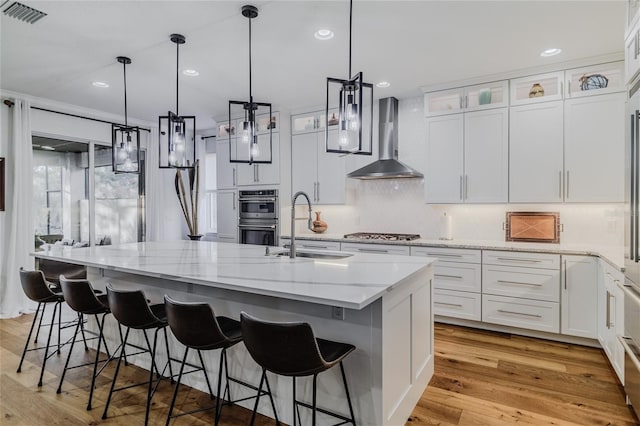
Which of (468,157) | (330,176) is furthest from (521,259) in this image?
(330,176)

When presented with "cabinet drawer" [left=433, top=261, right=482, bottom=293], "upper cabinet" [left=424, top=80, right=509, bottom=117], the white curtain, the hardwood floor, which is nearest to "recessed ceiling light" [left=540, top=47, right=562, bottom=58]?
"upper cabinet" [left=424, top=80, right=509, bottom=117]

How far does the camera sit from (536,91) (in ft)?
12.5

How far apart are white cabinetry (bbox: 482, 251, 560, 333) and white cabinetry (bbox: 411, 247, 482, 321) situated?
8cm

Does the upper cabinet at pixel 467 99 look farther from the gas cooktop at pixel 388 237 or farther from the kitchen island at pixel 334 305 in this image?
the kitchen island at pixel 334 305

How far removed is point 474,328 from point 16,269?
18.3 feet

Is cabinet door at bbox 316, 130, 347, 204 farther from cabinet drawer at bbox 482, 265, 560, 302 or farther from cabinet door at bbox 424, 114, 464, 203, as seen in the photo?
cabinet drawer at bbox 482, 265, 560, 302

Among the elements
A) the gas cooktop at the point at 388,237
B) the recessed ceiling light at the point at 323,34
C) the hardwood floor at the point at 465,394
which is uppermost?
the recessed ceiling light at the point at 323,34

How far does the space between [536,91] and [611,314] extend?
91.5 inches

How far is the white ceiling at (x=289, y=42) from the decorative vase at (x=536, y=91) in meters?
0.25

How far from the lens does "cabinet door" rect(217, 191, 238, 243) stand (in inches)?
224

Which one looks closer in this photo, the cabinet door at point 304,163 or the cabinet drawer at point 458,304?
the cabinet drawer at point 458,304

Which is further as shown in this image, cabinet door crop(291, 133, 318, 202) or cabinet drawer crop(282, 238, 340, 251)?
cabinet door crop(291, 133, 318, 202)

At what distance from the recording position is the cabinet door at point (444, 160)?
4.20 m

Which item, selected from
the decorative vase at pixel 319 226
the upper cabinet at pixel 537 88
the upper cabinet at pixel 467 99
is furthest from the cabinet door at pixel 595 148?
the decorative vase at pixel 319 226
